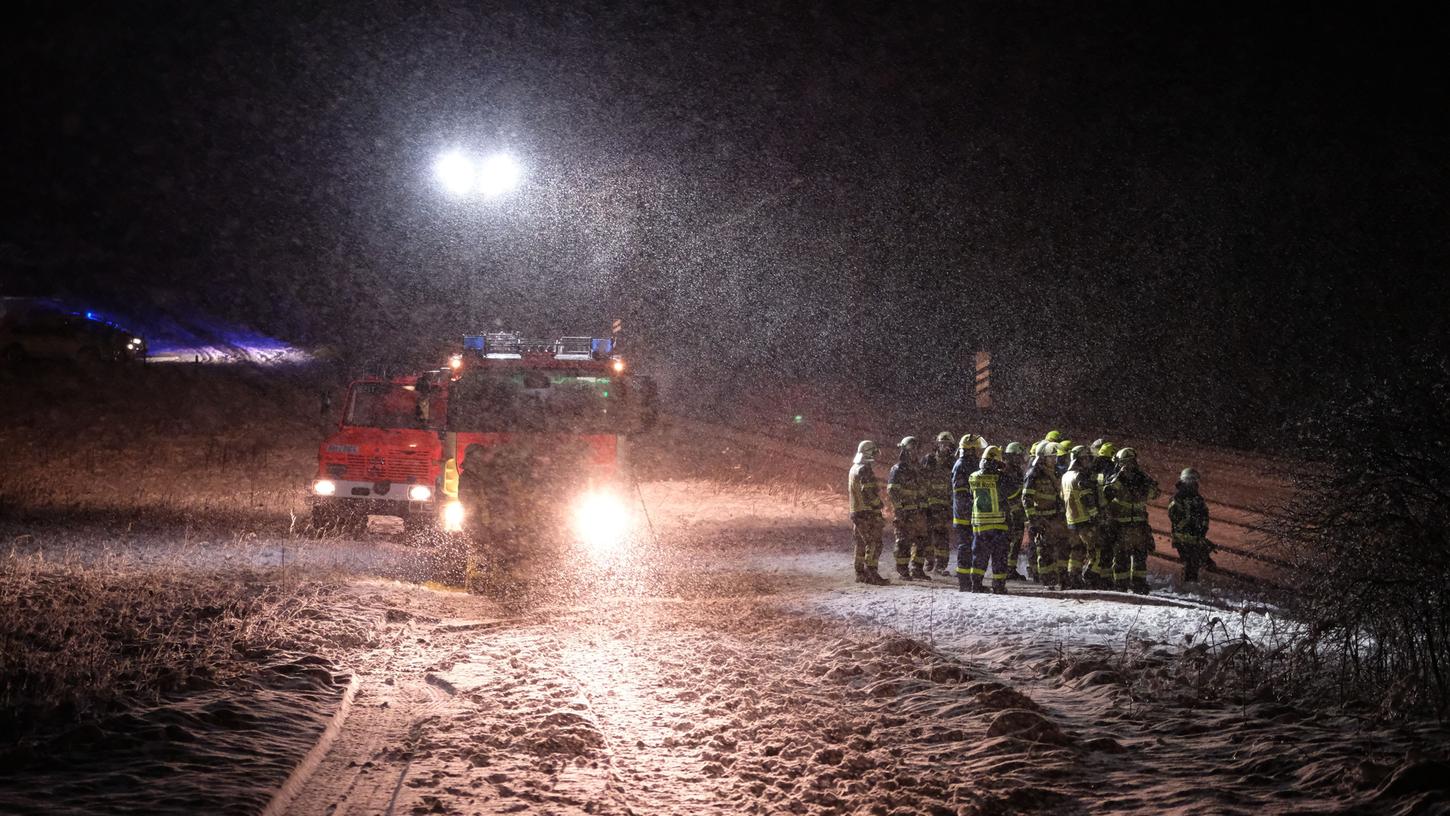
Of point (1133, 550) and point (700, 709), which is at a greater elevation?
point (1133, 550)

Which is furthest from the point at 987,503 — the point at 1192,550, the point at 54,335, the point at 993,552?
the point at 54,335

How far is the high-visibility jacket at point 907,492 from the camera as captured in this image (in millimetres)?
11711

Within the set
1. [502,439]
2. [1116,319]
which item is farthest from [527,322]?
[502,439]

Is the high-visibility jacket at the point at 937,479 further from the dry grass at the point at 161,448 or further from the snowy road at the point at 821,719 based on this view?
the dry grass at the point at 161,448

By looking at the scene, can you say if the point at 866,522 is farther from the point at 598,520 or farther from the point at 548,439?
the point at 548,439

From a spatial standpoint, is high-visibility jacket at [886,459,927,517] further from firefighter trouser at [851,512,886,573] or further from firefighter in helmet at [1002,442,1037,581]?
firefighter in helmet at [1002,442,1037,581]

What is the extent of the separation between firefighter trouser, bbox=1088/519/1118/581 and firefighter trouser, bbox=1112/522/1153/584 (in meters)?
0.08

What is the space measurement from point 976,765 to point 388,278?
5997 centimetres

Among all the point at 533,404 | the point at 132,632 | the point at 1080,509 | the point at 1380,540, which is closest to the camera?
the point at 1380,540

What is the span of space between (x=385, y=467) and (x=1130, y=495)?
937 cm

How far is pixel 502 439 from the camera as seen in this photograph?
13.5 metres

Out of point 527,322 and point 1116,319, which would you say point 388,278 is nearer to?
point 527,322

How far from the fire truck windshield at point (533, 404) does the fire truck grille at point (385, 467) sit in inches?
28.0

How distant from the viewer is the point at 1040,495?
37.6ft
